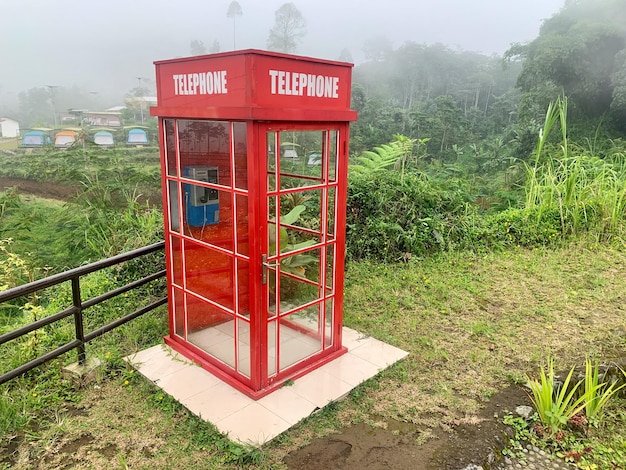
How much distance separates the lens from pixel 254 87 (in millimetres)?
2602

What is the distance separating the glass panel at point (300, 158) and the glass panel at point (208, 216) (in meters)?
0.44

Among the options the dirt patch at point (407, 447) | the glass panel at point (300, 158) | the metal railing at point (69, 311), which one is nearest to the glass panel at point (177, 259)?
the metal railing at point (69, 311)

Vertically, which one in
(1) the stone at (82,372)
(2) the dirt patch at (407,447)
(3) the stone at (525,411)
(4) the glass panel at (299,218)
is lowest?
(2) the dirt patch at (407,447)

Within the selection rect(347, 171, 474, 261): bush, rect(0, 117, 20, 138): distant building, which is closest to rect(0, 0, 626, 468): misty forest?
rect(347, 171, 474, 261): bush

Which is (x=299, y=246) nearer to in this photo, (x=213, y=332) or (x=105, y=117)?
(x=213, y=332)

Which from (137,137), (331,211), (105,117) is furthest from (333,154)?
(105,117)

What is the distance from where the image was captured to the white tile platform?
2855 millimetres

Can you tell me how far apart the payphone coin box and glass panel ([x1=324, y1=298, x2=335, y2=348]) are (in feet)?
3.40

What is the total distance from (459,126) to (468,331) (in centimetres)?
1593

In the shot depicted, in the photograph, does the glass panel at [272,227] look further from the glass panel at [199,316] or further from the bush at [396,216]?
the bush at [396,216]

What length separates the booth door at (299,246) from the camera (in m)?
2.95

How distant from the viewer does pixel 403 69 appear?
27.7 meters

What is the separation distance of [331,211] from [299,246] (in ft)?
1.12

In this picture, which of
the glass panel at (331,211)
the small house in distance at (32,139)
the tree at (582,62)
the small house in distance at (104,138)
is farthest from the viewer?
the small house in distance at (32,139)
